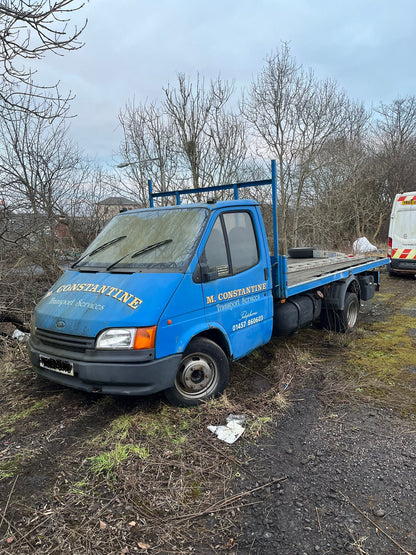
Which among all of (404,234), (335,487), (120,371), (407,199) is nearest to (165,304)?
(120,371)

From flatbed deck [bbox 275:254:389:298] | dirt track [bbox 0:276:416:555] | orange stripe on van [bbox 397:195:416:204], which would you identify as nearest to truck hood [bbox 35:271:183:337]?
dirt track [bbox 0:276:416:555]

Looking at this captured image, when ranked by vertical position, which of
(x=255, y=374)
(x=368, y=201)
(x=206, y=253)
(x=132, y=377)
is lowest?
(x=255, y=374)

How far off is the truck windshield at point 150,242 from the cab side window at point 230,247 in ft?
0.65

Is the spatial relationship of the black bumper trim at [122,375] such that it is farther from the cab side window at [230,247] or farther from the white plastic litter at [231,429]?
the cab side window at [230,247]

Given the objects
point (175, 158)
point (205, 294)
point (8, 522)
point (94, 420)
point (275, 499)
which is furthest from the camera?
point (175, 158)

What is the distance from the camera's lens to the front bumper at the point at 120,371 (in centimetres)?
310

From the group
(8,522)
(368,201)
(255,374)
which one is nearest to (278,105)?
(368,201)

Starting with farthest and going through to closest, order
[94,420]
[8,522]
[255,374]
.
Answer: [255,374] → [94,420] → [8,522]

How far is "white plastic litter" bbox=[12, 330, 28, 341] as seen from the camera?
589 cm

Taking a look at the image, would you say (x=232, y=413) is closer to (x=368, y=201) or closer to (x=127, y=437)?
(x=127, y=437)

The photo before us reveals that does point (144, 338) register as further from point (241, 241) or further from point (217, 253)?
point (241, 241)

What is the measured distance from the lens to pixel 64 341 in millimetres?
3369

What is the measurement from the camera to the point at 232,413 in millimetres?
3551

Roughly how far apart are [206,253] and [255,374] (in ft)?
6.06
